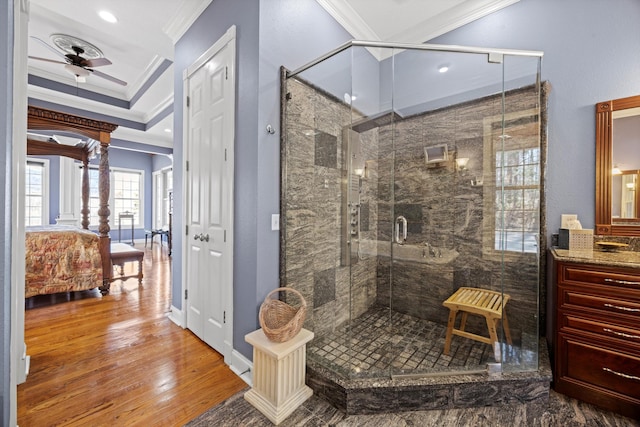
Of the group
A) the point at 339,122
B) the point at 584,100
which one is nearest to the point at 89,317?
the point at 339,122

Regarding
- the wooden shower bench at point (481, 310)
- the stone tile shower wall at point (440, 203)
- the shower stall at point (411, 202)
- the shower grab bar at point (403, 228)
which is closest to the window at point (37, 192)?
the shower stall at point (411, 202)

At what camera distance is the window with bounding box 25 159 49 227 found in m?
6.15

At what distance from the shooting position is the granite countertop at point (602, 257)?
1.55 meters

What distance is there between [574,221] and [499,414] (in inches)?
59.1

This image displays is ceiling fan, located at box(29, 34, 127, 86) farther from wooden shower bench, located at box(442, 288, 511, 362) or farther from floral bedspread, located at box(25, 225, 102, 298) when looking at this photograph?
wooden shower bench, located at box(442, 288, 511, 362)

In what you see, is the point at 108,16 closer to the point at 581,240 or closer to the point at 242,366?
the point at 242,366

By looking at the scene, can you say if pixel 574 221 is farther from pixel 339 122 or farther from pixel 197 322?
pixel 197 322

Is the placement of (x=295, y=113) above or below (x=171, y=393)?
above

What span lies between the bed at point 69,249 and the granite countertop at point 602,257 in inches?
195

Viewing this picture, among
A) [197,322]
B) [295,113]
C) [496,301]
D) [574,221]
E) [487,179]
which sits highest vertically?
[295,113]

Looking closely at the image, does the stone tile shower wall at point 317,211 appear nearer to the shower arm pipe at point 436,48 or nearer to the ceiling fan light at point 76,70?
the shower arm pipe at point 436,48

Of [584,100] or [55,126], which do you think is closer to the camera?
[584,100]

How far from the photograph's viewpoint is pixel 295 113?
212cm

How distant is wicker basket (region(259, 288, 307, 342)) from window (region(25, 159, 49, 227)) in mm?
7604
